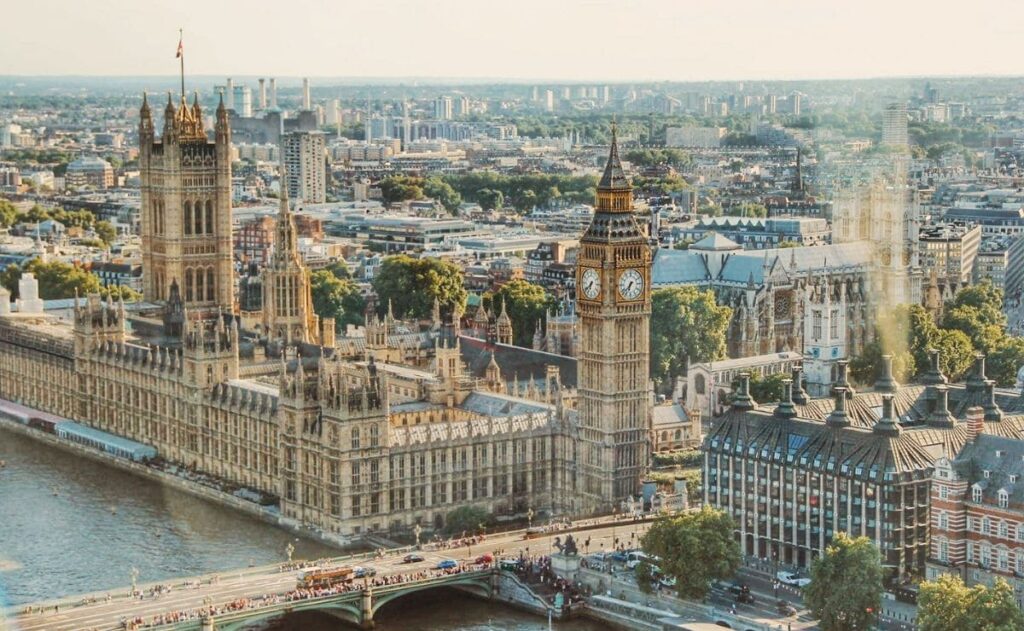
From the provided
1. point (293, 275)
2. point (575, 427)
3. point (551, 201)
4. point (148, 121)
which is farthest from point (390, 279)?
point (551, 201)

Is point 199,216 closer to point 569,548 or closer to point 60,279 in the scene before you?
point 60,279

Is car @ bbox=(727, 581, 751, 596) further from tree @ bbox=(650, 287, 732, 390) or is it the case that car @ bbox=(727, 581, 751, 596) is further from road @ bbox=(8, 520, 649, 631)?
tree @ bbox=(650, 287, 732, 390)

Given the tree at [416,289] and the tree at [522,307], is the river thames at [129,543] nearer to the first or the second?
the tree at [522,307]

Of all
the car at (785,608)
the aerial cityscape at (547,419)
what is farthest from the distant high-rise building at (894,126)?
the car at (785,608)

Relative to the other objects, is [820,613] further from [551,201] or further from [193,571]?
[551,201]

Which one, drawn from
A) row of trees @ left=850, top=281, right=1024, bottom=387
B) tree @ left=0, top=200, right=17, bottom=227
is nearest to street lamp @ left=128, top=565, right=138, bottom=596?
row of trees @ left=850, top=281, right=1024, bottom=387

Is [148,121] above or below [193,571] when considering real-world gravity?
above
